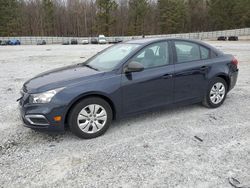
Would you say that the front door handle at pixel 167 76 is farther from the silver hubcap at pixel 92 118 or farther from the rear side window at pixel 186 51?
the silver hubcap at pixel 92 118

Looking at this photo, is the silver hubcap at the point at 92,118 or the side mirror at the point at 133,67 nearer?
the silver hubcap at the point at 92,118

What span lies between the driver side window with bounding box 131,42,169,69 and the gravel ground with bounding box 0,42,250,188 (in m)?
1.06

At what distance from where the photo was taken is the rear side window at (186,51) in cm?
424

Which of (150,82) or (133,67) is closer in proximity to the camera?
(133,67)

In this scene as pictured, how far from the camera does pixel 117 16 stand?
59969 mm

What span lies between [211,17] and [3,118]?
67.1 m

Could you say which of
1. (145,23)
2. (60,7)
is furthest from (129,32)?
(60,7)

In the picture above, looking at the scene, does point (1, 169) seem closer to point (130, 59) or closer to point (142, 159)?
point (142, 159)

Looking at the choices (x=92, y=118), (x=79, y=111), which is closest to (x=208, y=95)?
(x=92, y=118)

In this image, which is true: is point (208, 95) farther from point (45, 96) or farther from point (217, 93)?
point (45, 96)

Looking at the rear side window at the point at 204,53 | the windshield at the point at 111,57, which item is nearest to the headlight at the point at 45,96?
the windshield at the point at 111,57

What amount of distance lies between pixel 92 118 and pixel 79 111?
0.24m

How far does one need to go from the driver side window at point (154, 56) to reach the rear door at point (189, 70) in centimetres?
21

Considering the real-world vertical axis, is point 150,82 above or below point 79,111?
above
